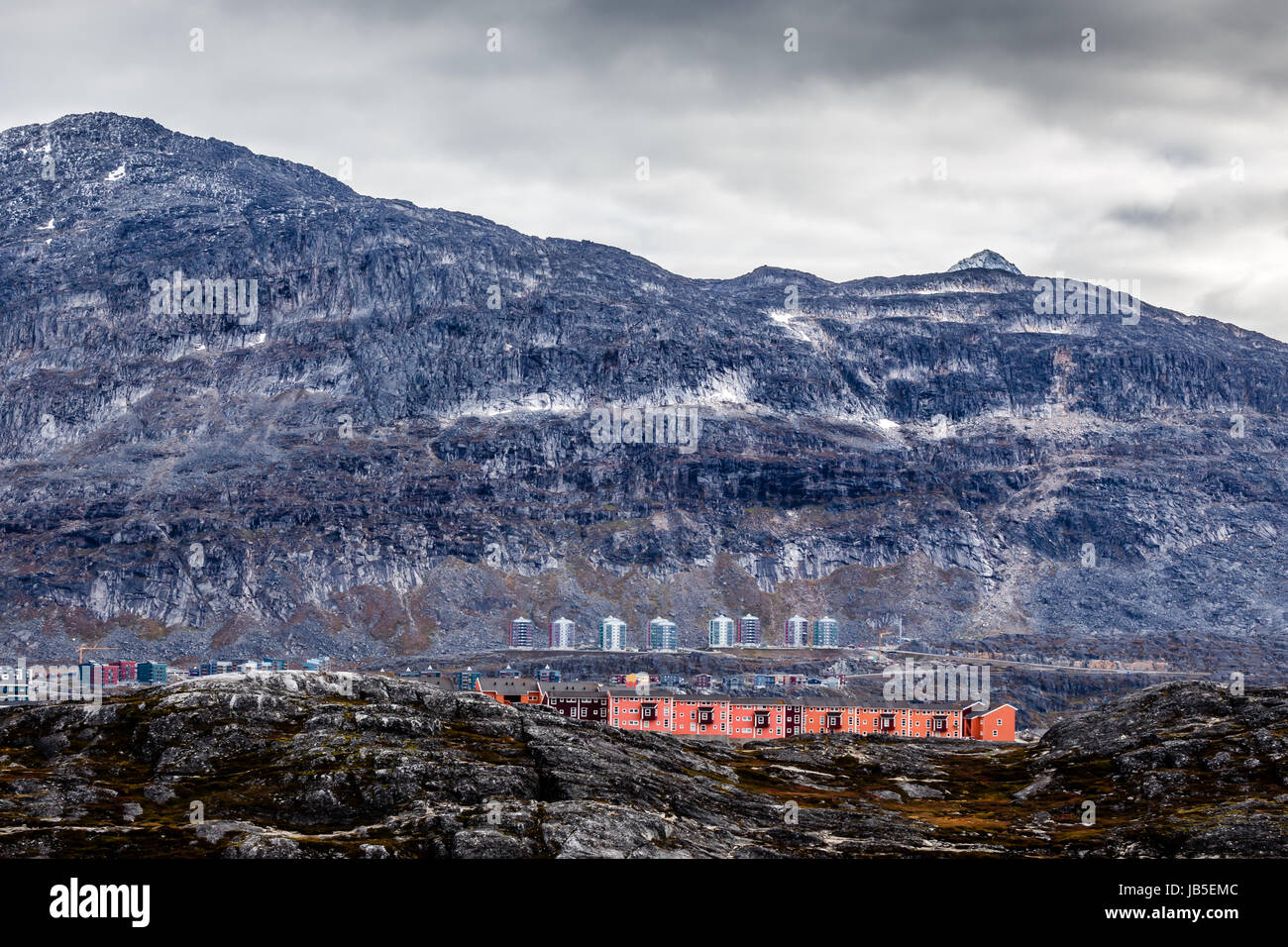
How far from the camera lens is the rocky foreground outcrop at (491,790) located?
12356 cm

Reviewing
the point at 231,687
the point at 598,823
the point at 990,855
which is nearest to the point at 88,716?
the point at 231,687

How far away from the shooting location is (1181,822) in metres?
143

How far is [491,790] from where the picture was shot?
138 m

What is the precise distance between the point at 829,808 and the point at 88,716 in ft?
257

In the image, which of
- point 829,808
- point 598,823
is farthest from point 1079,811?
point 598,823

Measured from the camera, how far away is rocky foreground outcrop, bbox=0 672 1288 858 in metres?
124
